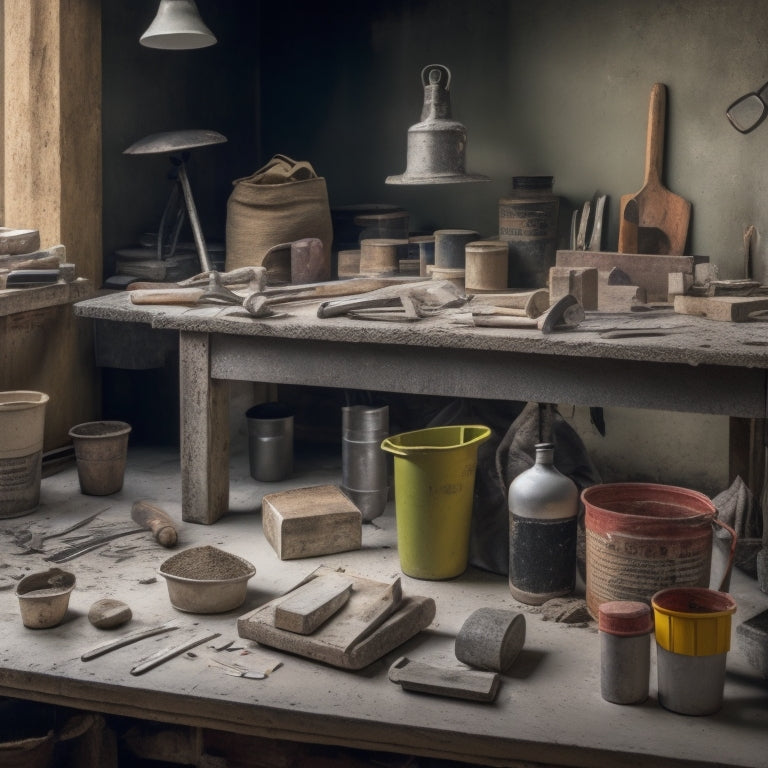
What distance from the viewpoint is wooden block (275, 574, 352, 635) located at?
11.4 ft

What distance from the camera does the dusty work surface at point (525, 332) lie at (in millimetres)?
3709

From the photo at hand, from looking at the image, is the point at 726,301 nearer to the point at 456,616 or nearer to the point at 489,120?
the point at 456,616

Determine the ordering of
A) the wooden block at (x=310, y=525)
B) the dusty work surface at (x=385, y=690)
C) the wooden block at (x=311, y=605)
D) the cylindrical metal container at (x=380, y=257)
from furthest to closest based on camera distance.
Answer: the cylindrical metal container at (x=380, y=257) → the wooden block at (x=310, y=525) → the wooden block at (x=311, y=605) → the dusty work surface at (x=385, y=690)

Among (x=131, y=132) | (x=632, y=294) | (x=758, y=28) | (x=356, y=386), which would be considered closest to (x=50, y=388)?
(x=131, y=132)

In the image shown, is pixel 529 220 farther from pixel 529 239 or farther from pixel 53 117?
pixel 53 117

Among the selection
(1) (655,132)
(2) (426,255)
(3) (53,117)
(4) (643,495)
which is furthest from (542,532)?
(3) (53,117)

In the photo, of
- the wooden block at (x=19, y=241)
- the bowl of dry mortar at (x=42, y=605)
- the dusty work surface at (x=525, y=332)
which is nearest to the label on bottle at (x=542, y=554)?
the dusty work surface at (x=525, y=332)

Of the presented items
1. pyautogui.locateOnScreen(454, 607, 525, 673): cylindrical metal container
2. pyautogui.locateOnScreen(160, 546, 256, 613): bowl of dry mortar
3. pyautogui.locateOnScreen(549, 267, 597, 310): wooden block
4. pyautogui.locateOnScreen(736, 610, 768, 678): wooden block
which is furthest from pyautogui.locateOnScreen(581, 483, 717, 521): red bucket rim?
pyautogui.locateOnScreen(160, 546, 256, 613): bowl of dry mortar

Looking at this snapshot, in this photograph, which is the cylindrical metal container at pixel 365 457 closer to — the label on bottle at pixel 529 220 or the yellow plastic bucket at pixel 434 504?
the yellow plastic bucket at pixel 434 504

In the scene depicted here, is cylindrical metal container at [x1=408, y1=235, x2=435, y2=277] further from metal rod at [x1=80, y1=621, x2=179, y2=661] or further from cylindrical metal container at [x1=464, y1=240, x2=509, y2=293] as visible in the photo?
metal rod at [x1=80, y1=621, x2=179, y2=661]

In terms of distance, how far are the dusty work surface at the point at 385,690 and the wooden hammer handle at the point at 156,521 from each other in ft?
0.61

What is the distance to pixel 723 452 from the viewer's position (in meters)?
5.55

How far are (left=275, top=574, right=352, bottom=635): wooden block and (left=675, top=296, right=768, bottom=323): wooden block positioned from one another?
167cm

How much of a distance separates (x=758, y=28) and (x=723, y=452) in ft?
6.39
